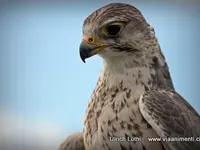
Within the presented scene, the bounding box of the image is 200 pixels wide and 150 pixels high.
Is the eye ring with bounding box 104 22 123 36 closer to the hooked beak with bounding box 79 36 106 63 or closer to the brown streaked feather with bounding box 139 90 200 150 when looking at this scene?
the hooked beak with bounding box 79 36 106 63

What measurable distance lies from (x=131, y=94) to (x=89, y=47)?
0.68 feet

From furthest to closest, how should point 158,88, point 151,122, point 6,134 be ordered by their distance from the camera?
point 6,134
point 158,88
point 151,122

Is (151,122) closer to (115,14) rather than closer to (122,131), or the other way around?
(122,131)

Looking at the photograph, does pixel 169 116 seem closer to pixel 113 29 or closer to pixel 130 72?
pixel 130 72

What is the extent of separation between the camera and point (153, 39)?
1478mm

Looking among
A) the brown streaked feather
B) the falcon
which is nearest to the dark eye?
the falcon

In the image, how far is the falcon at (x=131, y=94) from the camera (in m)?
1.38

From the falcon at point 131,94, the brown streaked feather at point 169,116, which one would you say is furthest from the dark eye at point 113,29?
the brown streaked feather at point 169,116

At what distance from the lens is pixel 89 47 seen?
4.59ft

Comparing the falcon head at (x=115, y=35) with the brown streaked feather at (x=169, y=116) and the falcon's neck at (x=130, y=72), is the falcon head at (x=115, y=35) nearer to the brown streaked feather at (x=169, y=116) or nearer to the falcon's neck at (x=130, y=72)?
the falcon's neck at (x=130, y=72)

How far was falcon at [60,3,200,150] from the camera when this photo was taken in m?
1.38

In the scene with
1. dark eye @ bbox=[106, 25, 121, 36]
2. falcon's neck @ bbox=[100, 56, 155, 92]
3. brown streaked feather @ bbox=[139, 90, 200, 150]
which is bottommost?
brown streaked feather @ bbox=[139, 90, 200, 150]

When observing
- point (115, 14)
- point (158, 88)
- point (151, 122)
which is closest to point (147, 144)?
point (151, 122)

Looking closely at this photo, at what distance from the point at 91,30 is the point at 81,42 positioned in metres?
0.05
